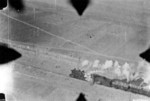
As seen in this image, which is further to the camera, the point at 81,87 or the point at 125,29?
the point at 125,29

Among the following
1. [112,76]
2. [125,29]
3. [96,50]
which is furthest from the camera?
[125,29]

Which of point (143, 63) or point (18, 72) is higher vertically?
point (143, 63)

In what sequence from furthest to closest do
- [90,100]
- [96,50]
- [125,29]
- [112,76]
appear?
[125,29], [96,50], [112,76], [90,100]

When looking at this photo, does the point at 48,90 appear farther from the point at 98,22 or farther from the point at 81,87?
the point at 98,22

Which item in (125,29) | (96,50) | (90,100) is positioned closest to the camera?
(90,100)

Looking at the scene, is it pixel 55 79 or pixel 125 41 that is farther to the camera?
pixel 125 41

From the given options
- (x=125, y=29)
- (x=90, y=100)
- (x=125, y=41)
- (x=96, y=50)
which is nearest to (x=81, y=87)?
(x=90, y=100)

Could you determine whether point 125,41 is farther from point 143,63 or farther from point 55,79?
point 55,79

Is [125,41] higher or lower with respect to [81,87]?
higher

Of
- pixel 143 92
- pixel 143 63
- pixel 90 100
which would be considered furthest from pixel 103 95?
pixel 143 63
